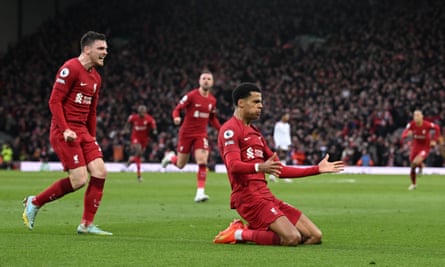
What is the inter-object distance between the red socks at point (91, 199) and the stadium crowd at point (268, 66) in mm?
28571

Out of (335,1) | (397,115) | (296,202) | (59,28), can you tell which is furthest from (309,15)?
(296,202)

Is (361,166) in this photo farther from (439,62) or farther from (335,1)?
(335,1)

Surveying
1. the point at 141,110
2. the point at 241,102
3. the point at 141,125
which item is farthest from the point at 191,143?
the point at 141,125

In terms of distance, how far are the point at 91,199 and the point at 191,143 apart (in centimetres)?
818

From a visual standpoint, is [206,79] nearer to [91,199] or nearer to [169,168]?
[91,199]

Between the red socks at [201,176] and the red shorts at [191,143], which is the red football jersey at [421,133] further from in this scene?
the red socks at [201,176]

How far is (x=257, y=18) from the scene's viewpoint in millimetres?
51656

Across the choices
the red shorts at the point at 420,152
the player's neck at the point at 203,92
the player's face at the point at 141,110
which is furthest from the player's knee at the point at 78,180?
the player's face at the point at 141,110

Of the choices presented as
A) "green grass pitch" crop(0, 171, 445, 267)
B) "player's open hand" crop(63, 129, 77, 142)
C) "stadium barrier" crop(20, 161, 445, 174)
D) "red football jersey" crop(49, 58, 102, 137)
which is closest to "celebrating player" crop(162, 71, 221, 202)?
"green grass pitch" crop(0, 171, 445, 267)

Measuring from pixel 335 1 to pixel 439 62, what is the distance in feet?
33.5

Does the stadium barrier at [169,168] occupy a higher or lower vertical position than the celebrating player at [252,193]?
lower

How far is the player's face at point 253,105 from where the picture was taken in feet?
31.8

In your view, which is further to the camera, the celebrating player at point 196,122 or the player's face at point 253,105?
the celebrating player at point 196,122

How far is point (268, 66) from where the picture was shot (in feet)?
157
